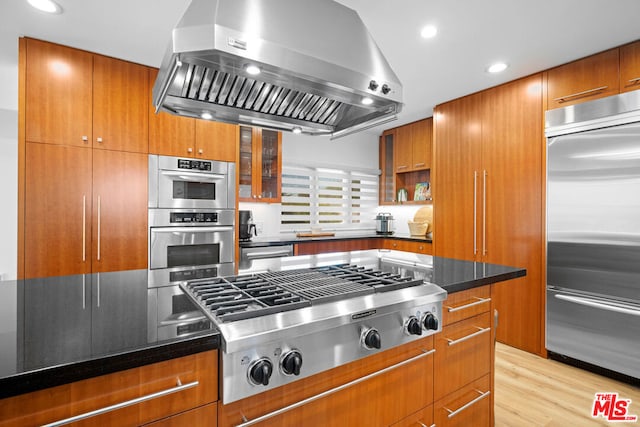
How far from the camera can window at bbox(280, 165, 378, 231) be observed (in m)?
4.32

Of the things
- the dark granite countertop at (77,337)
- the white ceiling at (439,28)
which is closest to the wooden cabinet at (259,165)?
the white ceiling at (439,28)

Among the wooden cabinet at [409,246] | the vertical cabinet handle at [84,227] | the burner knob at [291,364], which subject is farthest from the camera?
the wooden cabinet at [409,246]

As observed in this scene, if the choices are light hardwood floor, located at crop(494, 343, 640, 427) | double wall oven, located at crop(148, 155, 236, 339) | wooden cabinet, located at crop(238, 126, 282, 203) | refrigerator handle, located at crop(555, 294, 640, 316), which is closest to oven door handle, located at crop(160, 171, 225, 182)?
double wall oven, located at crop(148, 155, 236, 339)

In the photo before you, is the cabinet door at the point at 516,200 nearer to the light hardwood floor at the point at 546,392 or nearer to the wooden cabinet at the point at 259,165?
the light hardwood floor at the point at 546,392

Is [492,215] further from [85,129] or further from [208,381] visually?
[85,129]

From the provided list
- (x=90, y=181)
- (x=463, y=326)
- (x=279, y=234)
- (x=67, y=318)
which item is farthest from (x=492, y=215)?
(x=90, y=181)

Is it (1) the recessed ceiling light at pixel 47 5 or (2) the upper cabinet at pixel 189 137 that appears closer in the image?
(1) the recessed ceiling light at pixel 47 5

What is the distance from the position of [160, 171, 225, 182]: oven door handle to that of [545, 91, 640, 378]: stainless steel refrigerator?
9.82 feet

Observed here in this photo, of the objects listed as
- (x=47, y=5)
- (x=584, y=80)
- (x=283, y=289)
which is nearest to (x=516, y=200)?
(x=584, y=80)

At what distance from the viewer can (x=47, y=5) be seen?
6.52 feet

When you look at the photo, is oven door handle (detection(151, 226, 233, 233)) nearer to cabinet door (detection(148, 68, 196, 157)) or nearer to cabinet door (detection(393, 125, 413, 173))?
cabinet door (detection(148, 68, 196, 157))

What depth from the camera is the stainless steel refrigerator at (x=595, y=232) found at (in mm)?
2301

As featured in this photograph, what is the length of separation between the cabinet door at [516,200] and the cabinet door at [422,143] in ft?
3.27

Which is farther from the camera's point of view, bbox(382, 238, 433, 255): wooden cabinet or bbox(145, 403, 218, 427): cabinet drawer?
bbox(382, 238, 433, 255): wooden cabinet
